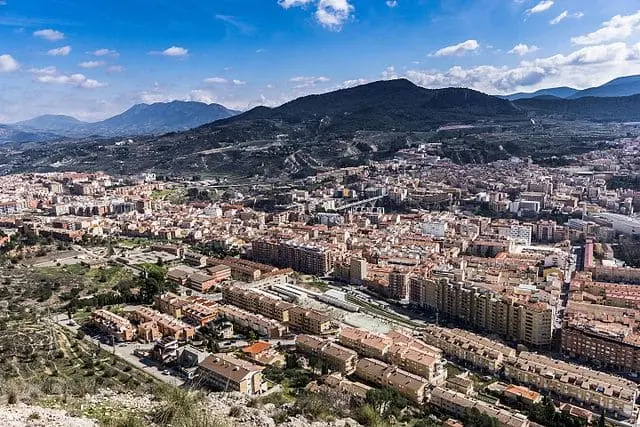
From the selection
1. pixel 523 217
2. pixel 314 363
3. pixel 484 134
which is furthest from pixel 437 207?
pixel 484 134

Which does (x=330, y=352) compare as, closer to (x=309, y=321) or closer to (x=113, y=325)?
(x=309, y=321)

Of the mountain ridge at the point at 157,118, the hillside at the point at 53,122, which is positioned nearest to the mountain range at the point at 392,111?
the mountain ridge at the point at 157,118

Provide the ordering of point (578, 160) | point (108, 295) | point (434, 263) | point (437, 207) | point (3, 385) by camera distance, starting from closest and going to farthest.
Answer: point (3, 385) → point (108, 295) → point (434, 263) → point (437, 207) → point (578, 160)

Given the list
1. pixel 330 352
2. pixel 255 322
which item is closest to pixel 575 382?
pixel 330 352

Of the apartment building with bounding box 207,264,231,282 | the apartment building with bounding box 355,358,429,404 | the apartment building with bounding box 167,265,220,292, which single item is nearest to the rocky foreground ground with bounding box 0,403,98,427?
the apartment building with bounding box 355,358,429,404

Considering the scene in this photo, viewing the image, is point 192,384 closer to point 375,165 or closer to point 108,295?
point 108,295

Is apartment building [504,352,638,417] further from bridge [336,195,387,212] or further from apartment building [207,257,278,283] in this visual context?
bridge [336,195,387,212]

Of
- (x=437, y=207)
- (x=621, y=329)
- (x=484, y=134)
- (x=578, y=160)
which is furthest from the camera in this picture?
(x=484, y=134)

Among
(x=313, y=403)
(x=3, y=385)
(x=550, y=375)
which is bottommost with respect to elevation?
(x=550, y=375)
